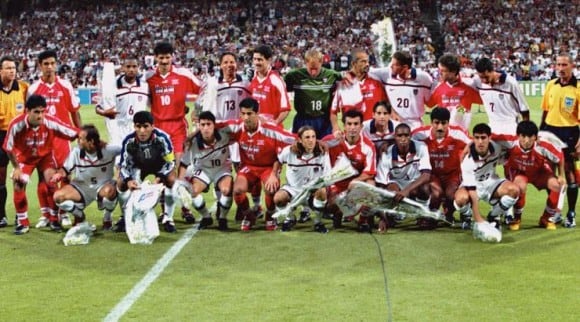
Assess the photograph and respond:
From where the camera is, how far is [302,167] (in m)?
8.58

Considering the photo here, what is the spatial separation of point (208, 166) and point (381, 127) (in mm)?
1842

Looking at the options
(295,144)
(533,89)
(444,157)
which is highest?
(295,144)

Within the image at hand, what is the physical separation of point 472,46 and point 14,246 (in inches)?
1345

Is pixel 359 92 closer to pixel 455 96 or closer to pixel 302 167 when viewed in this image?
pixel 455 96

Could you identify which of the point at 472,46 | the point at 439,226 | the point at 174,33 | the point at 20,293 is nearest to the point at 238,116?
the point at 439,226

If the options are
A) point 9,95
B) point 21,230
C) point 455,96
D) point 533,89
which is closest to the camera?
point 21,230

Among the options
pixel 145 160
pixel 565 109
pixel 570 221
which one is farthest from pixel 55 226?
pixel 565 109

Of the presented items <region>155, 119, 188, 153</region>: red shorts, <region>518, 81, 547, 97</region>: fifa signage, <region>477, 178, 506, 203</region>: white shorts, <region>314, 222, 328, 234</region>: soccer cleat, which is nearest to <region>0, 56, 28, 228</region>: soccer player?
<region>155, 119, 188, 153</region>: red shorts

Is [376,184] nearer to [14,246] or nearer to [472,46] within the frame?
[14,246]

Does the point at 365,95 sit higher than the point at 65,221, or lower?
higher

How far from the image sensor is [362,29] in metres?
A: 42.5

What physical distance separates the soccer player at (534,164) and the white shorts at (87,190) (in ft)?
13.1

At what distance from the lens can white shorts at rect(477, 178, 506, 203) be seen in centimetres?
837

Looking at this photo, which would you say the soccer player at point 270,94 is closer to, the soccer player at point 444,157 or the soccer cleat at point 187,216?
the soccer cleat at point 187,216
